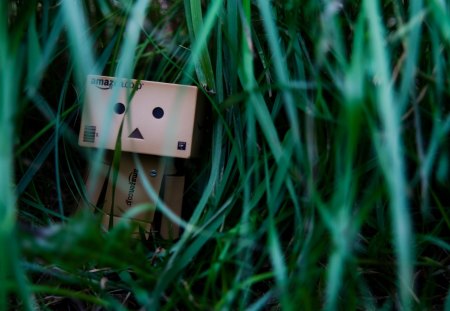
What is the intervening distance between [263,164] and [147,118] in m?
0.20

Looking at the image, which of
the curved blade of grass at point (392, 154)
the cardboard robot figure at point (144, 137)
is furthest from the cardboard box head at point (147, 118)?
the curved blade of grass at point (392, 154)

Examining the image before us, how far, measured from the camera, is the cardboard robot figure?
90cm

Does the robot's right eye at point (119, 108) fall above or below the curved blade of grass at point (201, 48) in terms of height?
below

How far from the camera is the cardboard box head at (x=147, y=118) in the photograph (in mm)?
900

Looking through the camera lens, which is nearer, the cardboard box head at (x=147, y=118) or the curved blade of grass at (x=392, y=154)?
the curved blade of grass at (x=392, y=154)

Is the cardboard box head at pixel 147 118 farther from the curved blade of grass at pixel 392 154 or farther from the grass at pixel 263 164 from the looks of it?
the curved blade of grass at pixel 392 154

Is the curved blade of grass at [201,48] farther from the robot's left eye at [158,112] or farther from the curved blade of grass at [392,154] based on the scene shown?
the curved blade of grass at [392,154]

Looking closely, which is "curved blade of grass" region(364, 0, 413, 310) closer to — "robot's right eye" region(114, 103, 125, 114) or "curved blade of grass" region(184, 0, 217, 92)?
"curved blade of grass" region(184, 0, 217, 92)

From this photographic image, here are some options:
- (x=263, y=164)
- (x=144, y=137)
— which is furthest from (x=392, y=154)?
(x=144, y=137)

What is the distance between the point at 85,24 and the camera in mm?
921

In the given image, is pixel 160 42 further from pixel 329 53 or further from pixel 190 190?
pixel 329 53

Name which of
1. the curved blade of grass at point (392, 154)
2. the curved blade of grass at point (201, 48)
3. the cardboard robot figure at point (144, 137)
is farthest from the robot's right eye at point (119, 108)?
the curved blade of grass at point (392, 154)

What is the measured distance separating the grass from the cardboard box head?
0.12 ft

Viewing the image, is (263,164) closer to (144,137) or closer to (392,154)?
(144,137)
